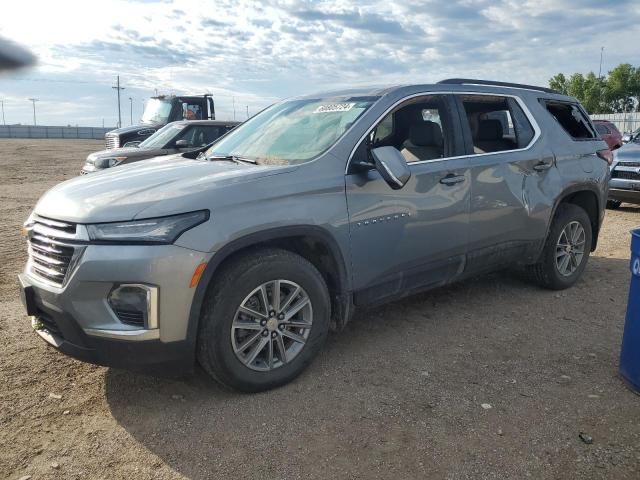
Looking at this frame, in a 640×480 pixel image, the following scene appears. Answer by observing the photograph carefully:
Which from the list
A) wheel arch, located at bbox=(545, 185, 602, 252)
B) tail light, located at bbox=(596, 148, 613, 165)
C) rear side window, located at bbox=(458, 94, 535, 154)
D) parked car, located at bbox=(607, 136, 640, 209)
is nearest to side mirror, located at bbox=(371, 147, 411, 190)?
rear side window, located at bbox=(458, 94, 535, 154)

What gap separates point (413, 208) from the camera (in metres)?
3.84

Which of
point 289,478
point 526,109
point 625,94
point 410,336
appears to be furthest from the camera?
point 625,94

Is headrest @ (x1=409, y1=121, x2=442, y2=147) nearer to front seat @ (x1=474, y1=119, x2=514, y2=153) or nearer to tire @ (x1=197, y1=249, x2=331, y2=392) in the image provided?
front seat @ (x1=474, y1=119, x2=514, y2=153)

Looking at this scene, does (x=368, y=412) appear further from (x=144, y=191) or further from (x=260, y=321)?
(x=144, y=191)

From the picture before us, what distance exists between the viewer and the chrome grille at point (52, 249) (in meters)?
2.92

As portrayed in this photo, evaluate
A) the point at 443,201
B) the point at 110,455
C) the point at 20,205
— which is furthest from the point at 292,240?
the point at 20,205

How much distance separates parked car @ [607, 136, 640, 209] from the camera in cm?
946

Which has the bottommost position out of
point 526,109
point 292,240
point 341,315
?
point 341,315

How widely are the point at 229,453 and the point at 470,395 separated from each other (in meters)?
1.47

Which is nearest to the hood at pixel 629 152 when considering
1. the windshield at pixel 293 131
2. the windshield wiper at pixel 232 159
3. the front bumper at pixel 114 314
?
the windshield at pixel 293 131

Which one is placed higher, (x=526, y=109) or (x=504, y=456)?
(x=526, y=109)

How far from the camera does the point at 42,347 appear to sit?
397 cm

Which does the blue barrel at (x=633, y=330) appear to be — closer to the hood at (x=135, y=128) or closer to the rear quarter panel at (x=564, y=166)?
the rear quarter panel at (x=564, y=166)

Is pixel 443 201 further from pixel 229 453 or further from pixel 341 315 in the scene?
pixel 229 453
